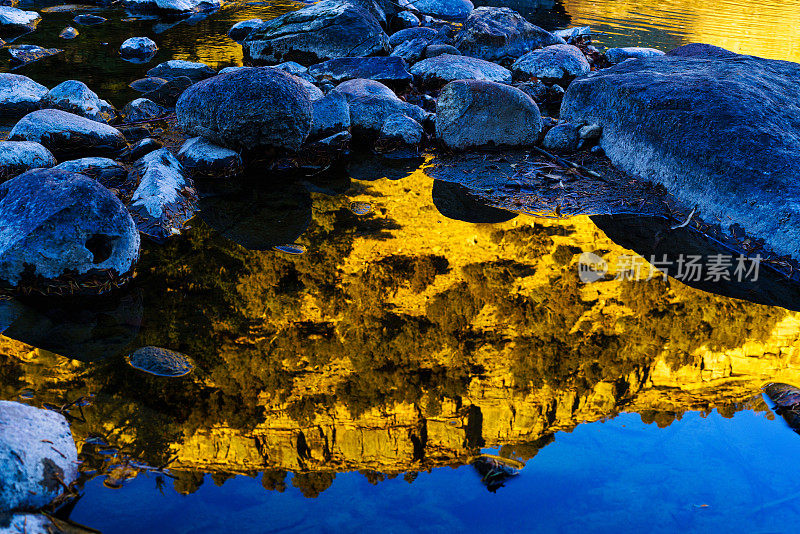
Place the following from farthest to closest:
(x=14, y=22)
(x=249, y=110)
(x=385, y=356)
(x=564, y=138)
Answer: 1. (x=14, y=22)
2. (x=564, y=138)
3. (x=249, y=110)
4. (x=385, y=356)

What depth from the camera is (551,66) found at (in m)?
10.2

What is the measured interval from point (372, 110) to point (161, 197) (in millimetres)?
3136

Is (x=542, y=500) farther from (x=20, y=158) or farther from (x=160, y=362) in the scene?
(x=20, y=158)

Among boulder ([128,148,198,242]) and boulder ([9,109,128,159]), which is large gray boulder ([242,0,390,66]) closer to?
boulder ([9,109,128,159])

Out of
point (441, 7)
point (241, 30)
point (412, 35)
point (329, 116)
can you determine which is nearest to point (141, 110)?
point (329, 116)

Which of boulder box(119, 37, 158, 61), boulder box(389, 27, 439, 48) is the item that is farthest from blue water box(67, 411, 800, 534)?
boulder box(119, 37, 158, 61)

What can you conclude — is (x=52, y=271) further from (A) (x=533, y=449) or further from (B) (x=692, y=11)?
(B) (x=692, y=11)

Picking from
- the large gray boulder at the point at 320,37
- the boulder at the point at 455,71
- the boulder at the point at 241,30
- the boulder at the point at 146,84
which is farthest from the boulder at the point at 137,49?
the boulder at the point at 455,71

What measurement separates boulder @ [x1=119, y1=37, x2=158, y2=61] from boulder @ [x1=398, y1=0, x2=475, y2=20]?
27.9 ft

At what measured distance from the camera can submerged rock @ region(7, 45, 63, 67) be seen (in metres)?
11.0

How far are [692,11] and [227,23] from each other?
16.1 metres

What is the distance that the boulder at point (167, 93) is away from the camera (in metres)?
8.93

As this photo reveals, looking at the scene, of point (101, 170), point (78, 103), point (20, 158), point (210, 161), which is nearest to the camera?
point (20, 158)

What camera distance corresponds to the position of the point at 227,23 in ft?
51.7
